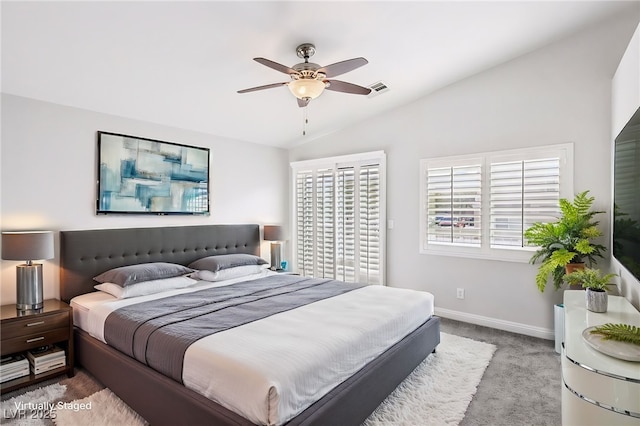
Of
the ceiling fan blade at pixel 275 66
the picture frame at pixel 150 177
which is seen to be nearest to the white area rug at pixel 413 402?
the picture frame at pixel 150 177

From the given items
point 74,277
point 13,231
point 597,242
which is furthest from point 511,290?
point 13,231

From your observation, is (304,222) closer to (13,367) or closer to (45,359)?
(45,359)

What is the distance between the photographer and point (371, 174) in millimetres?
4836

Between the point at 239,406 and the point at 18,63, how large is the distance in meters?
3.01

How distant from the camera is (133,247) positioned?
3701 mm

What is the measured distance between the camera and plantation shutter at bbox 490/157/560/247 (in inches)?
140

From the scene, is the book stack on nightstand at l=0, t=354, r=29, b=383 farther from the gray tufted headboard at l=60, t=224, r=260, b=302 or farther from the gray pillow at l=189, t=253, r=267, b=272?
the gray pillow at l=189, t=253, r=267, b=272

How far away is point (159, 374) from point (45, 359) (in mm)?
1350

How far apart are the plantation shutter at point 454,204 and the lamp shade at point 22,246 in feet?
13.2

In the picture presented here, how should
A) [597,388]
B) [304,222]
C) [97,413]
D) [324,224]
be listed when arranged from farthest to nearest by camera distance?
[304,222]
[324,224]
[97,413]
[597,388]

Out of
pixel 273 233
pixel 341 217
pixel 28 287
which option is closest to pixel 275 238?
pixel 273 233

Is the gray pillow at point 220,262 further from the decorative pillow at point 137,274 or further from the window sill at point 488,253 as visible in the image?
the window sill at point 488,253

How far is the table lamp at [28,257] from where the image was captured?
271cm

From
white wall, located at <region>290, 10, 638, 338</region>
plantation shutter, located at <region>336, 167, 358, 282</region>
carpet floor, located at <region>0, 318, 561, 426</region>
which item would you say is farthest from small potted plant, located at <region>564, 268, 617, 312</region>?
plantation shutter, located at <region>336, 167, 358, 282</region>
